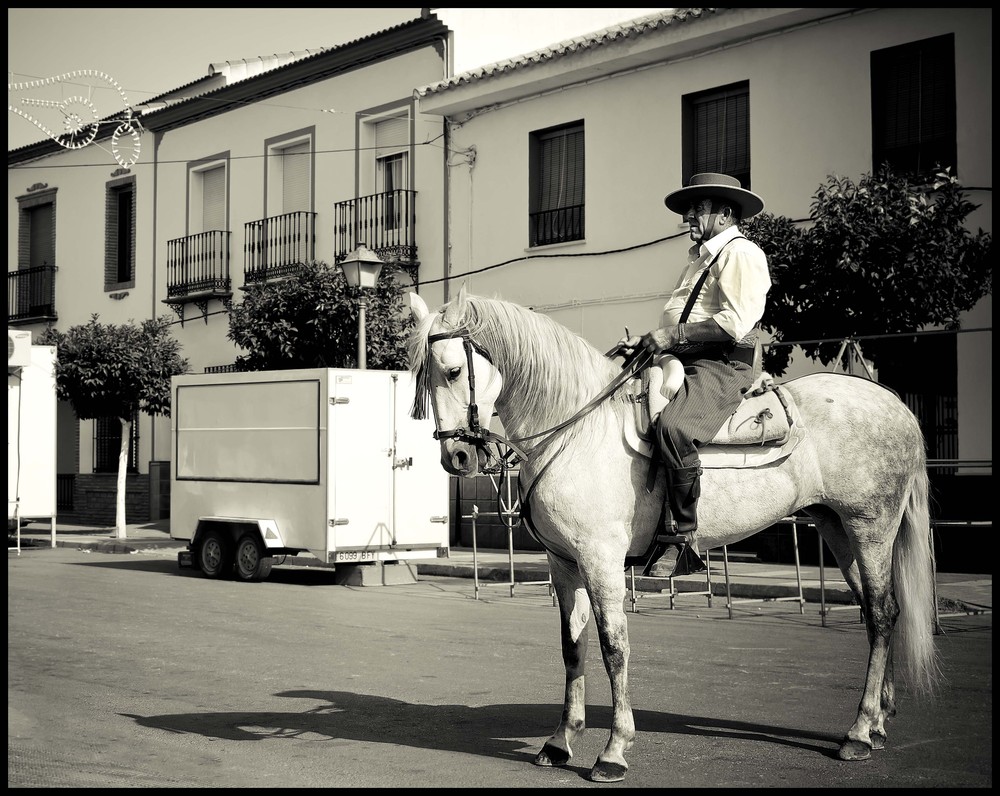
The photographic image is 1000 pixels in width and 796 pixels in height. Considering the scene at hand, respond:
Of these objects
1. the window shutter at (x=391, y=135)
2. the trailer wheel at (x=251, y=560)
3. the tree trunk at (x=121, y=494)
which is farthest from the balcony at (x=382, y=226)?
the trailer wheel at (x=251, y=560)

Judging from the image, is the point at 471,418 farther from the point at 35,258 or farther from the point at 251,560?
the point at 35,258

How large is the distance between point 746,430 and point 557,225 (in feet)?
46.6

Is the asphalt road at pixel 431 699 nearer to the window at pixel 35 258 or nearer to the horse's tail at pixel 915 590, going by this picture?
the horse's tail at pixel 915 590

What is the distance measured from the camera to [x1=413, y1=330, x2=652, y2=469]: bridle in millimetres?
5277

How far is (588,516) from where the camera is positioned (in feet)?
17.4

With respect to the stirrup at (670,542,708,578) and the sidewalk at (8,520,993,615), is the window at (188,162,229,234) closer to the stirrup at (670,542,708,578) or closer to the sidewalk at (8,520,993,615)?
the sidewalk at (8,520,993,615)

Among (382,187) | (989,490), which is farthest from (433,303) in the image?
(989,490)

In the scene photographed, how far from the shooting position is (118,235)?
28938mm

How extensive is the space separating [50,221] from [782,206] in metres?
21.6

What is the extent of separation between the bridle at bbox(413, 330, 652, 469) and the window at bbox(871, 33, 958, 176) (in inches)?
412

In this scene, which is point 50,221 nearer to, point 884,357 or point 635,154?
point 635,154

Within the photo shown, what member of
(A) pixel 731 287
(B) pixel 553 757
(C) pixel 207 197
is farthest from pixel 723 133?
(C) pixel 207 197

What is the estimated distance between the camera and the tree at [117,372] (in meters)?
22.2

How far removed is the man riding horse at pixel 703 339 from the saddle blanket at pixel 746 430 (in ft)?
0.25
